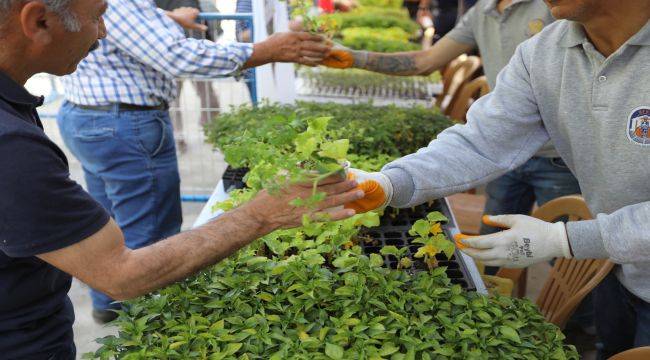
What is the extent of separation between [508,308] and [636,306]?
0.48 m

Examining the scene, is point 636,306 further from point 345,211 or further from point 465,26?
point 465,26

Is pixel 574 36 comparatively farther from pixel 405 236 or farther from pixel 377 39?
pixel 377 39

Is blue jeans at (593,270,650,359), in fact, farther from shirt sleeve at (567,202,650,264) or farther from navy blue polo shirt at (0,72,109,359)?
navy blue polo shirt at (0,72,109,359)

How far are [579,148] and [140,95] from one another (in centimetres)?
165

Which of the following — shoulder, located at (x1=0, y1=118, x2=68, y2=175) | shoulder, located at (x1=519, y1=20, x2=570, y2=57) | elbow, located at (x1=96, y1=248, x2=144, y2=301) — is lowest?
elbow, located at (x1=96, y1=248, x2=144, y2=301)

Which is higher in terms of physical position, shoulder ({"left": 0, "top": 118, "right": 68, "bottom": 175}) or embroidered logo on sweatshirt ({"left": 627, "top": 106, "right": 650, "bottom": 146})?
shoulder ({"left": 0, "top": 118, "right": 68, "bottom": 175})

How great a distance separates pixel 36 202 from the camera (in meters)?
1.06

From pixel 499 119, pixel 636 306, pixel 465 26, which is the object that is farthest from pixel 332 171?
pixel 465 26

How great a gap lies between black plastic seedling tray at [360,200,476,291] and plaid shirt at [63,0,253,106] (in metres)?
0.96

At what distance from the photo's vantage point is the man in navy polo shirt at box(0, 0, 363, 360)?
1.07 m

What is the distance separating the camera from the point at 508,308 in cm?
139

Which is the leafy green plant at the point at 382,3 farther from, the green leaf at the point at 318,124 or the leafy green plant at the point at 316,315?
the green leaf at the point at 318,124

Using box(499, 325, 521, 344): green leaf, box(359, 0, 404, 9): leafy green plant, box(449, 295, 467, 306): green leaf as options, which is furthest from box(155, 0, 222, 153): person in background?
box(359, 0, 404, 9): leafy green plant

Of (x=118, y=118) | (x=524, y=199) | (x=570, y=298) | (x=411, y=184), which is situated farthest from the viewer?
(x=524, y=199)
